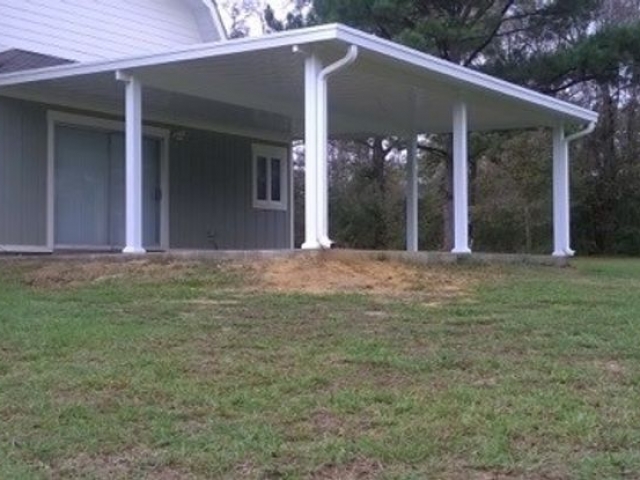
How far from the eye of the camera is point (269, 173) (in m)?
18.0

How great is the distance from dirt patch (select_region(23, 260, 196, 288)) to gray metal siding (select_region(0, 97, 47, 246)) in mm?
2443

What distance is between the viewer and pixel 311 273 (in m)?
9.98

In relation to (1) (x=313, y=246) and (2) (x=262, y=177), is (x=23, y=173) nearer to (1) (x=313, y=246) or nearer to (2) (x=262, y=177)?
(1) (x=313, y=246)

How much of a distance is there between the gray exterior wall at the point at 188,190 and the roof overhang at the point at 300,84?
56cm

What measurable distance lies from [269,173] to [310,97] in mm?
6939

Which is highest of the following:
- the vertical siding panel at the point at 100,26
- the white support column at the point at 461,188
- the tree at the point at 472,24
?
the tree at the point at 472,24

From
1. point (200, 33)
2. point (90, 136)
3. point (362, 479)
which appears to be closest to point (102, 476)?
point (362, 479)

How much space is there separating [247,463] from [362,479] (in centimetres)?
52

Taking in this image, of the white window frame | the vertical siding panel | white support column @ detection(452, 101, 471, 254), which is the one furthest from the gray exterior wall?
white support column @ detection(452, 101, 471, 254)

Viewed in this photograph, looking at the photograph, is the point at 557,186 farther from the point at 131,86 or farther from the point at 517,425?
the point at 517,425

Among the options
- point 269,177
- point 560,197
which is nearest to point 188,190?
point 269,177

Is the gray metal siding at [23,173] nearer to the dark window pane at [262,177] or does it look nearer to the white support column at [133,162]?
the white support column at [133,162]

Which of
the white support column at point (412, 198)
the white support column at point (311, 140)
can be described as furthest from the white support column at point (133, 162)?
the white support column at point (412, 198)

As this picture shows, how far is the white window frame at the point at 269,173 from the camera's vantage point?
1759 centimetres
